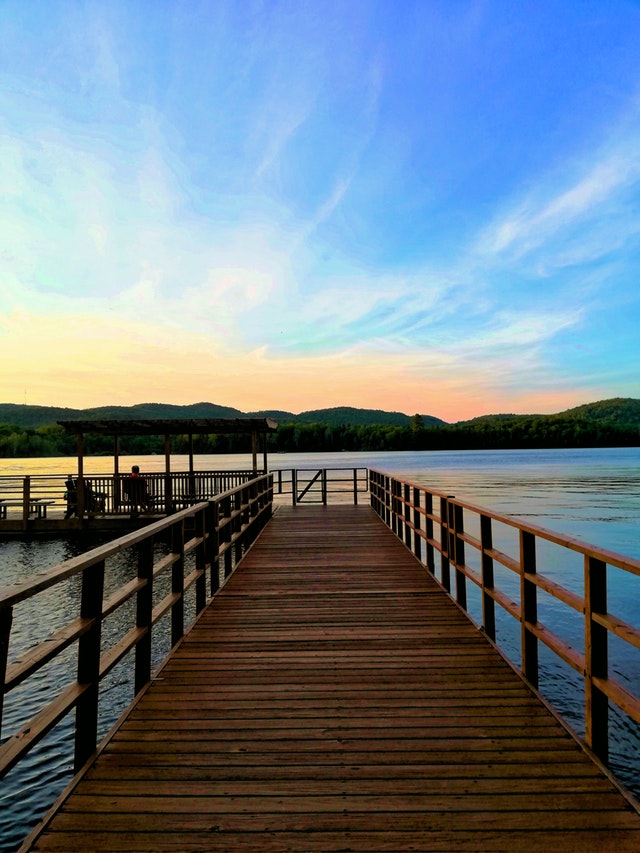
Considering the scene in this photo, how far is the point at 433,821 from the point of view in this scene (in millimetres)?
1867

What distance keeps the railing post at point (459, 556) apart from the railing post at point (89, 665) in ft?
10.6

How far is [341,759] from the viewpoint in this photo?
2295mm

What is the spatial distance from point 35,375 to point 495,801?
1866 inches

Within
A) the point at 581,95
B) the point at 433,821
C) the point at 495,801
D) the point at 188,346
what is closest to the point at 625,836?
the point at 495,801

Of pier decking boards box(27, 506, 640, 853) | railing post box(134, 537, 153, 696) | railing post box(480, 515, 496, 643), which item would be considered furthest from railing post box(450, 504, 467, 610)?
railing post box(134, 537, 153, 696)

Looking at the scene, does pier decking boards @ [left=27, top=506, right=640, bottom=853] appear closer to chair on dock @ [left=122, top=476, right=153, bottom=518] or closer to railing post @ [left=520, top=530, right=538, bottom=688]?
railing post @ [left=520, top=530, right=538, bottom=688]

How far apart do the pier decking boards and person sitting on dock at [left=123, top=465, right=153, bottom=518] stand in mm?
11634

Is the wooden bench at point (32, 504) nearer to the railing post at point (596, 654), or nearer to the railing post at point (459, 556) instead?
the railing post at point (459, 556)

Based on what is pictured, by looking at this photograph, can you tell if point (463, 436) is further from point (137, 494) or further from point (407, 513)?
point (407, 513)

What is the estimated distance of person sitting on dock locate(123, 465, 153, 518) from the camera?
1503 centimetres

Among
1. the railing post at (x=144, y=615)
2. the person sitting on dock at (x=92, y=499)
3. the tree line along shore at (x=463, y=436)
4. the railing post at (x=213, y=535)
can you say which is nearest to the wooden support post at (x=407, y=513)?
the railing post at (x=213, y=535)

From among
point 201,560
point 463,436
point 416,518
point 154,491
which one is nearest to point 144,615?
point 201,560

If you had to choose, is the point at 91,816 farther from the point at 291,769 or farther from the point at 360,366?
the point at 360,366

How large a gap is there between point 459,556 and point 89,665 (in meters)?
3.38
